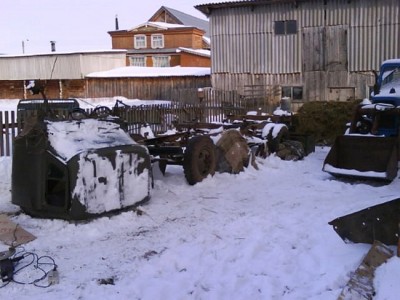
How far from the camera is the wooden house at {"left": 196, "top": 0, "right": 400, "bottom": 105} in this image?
2355cm

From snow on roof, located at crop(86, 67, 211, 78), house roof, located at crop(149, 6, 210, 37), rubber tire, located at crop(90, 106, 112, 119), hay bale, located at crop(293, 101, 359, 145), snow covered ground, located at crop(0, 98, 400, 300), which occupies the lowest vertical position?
snow covered ground, located at crop(0, 98, 400, 300)

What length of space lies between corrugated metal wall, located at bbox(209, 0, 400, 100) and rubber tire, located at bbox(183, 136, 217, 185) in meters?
17.8

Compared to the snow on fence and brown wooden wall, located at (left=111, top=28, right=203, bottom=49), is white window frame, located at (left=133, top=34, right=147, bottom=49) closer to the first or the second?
brown wooden wall, located at (left=111, top=28, right=203, bottom=49)

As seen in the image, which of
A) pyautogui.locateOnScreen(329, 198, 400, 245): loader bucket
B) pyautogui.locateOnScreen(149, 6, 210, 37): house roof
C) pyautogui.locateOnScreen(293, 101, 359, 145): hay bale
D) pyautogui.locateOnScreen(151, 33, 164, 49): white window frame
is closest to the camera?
pyautogui.locateOnScreen(329, 198, 400, 245): loader bucket

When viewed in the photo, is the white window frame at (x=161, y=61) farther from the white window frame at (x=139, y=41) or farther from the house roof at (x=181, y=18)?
the house roof at (x=181, y=18)

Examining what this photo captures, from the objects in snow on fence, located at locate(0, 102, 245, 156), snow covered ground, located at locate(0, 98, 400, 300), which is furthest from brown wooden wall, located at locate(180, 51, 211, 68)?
snow covered ground, located at locate(0, 98, 400, 300)

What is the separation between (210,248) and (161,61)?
44001 mm

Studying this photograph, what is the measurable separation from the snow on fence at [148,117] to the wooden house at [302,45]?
6.96 m

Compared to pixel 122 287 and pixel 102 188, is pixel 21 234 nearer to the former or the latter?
pixel 102 188

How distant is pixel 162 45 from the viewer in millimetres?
49375

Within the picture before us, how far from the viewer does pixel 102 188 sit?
579 centimetres

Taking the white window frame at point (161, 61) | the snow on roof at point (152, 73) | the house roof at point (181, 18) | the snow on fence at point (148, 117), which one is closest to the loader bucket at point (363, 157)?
the snow on fence at point (148, 117)

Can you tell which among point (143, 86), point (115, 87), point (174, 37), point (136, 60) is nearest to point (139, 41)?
point (136, 60)

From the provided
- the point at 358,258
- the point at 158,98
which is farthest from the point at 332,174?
the point at 158,98
